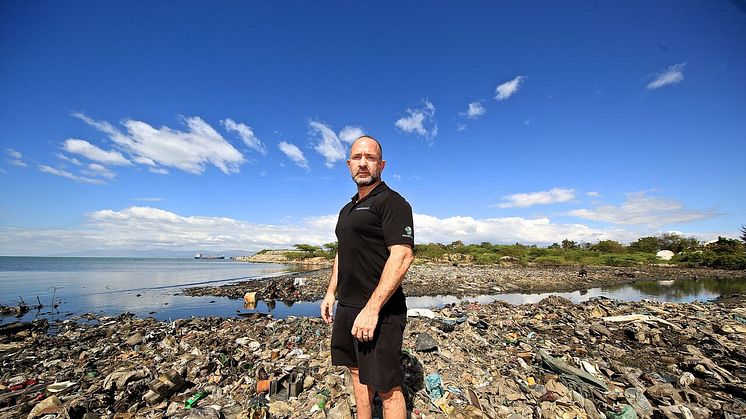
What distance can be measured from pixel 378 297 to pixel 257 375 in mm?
3165

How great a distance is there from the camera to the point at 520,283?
767 inches

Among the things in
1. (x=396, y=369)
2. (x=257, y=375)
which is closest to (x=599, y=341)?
(x=396, y=369)

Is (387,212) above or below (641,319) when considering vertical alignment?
above

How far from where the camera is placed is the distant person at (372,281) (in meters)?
2.05

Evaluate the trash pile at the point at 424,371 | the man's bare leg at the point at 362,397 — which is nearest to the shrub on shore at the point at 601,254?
the trash pile at the point at 424,371

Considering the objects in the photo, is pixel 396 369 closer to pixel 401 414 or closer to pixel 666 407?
pixel 401 414

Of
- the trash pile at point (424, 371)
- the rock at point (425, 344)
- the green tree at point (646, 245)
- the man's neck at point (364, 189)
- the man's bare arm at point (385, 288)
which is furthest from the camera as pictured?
the green tree at point (646, 245)

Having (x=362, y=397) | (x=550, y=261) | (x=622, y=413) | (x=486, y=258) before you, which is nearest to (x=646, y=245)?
(x=550, y=261)

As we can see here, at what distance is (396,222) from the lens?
2.08m

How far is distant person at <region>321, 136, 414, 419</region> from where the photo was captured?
80.8 inches

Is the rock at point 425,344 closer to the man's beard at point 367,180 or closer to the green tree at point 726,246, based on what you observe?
the man's beard at point 367,180

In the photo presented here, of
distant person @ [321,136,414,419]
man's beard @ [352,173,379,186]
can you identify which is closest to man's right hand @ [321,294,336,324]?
distant person @ [321,136,414,419]

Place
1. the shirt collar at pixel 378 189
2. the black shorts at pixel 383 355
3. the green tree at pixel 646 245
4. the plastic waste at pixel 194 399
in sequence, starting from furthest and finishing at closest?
1. the green tree at pixel 646 245
2. the plastic waste at pixel 194 399
3. the shirt collar at pixel 378 189
4. the black shorts at pixel 383 355

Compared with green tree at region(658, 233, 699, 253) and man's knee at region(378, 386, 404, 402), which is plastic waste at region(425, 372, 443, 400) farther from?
green tree at region(658, 233, 699, 253)
